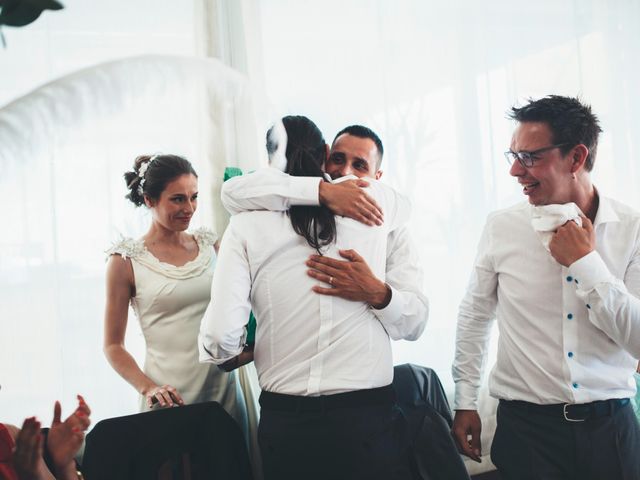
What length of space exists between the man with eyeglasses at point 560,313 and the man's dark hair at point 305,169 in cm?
54

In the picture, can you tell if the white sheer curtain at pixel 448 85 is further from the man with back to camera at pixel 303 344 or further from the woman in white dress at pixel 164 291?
the man with back to camera at pixel 303 344

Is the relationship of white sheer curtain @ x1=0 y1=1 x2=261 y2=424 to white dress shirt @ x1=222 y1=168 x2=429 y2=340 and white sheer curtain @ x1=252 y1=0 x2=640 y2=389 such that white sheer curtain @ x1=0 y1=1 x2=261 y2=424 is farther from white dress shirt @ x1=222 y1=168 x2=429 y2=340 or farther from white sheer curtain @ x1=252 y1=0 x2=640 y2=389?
white dress shirt @ x1=222 y1=168 x2=429 y2=340

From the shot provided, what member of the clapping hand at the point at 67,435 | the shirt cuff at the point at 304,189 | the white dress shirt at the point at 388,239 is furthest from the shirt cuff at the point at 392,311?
the clapping hand at the point at 67,435

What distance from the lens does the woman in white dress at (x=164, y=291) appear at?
188 centimetres

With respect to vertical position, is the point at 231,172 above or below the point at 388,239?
above

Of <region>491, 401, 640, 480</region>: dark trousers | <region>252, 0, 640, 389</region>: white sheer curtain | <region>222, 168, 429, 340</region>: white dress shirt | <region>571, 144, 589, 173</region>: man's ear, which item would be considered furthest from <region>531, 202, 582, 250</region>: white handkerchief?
<region>252, 0, 640, 389</region>: white sheer curtain

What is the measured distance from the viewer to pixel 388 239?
4.97 feet

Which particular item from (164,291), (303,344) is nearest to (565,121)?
(303,344)

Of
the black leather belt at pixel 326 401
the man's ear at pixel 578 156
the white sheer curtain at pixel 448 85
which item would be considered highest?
the white sheer curtain at pixel 448 85

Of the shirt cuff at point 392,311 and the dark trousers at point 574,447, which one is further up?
the shirt cuff at point 392,311

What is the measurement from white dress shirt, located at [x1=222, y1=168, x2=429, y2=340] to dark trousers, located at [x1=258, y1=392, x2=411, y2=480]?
209 mm

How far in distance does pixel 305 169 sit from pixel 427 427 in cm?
106

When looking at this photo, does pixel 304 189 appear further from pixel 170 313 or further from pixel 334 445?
pixel 170 313

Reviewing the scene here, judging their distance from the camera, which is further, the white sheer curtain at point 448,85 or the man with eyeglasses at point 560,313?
the white sheer curtain at point 448,85
